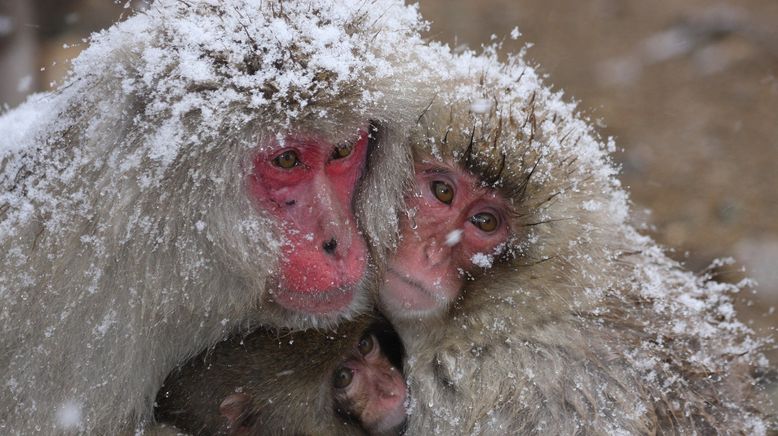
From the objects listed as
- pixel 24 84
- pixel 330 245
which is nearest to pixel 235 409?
pixel 330 245

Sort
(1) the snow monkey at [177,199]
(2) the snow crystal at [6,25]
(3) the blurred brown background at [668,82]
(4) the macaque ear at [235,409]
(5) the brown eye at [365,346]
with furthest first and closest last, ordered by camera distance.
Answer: (3) the blurred brown background at [668,82]
(2) the snow crystal at [6,25]
(5) the brown eye at [365,346]
(4) the macaque ear at [235,409]
(1) the snow monkey at [177,199]

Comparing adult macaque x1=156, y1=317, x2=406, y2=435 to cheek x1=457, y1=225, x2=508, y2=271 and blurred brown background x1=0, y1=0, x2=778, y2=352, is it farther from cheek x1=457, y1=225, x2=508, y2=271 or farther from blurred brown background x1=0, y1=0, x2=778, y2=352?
blurred brown background x1=0, y1=0, x2=778, y2=352

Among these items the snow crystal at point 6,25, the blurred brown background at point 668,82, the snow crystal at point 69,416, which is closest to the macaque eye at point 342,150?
the snow crystal at point 69,416

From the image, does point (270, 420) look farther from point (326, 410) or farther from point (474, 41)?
point (474, 41)

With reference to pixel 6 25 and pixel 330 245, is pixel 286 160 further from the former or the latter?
pixel 6 25

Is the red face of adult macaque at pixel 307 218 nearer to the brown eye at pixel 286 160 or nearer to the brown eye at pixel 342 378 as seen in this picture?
the brown eye at pixel 286 160
